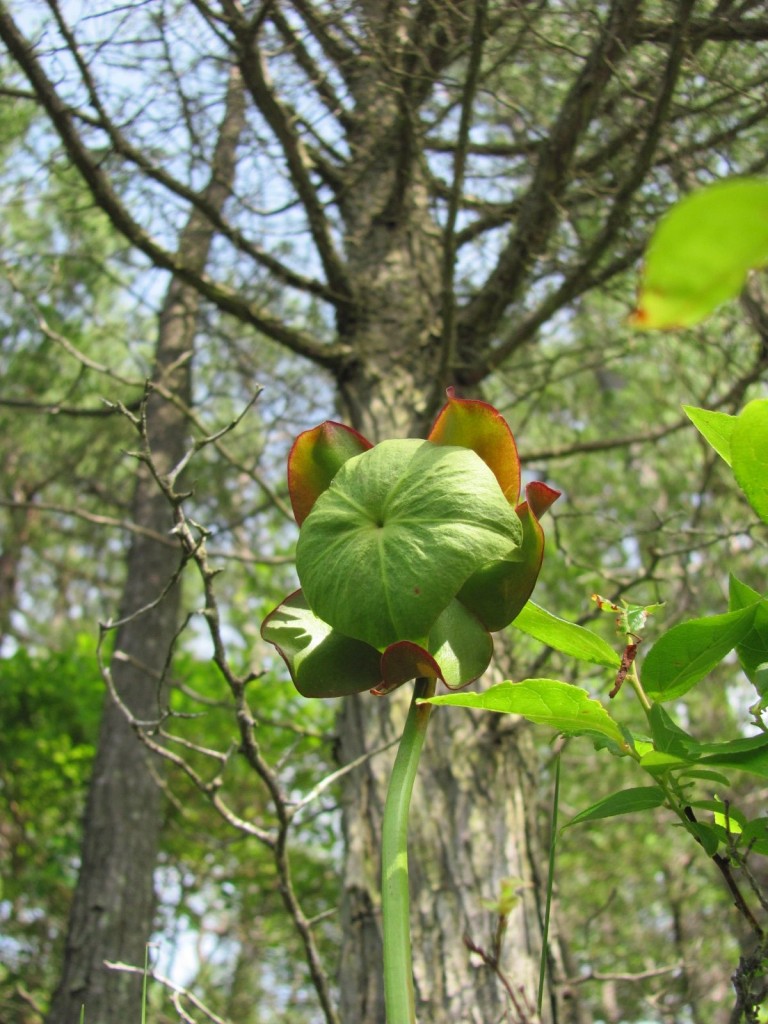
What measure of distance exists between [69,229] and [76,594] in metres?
4.15

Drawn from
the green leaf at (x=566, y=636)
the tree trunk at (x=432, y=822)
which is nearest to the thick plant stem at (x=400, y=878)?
the green leaf at (x=566, y=636)

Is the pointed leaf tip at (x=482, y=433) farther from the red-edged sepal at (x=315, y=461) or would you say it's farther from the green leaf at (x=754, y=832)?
the green leaf at (x=754, y=832)

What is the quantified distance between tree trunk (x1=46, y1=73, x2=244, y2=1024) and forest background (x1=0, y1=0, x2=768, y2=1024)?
0.06ft

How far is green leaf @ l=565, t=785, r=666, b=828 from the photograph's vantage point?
515mm

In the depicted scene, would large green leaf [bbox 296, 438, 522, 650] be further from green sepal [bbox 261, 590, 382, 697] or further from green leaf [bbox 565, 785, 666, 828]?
green leaf [bbox 565, 785, 666, 828]

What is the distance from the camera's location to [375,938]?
187cm

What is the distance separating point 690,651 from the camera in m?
0.52

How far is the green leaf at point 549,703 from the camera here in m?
0.47

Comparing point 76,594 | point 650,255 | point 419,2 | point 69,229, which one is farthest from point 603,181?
point 76,594

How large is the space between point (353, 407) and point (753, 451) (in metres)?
2.08

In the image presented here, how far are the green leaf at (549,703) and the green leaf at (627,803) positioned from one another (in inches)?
1.9

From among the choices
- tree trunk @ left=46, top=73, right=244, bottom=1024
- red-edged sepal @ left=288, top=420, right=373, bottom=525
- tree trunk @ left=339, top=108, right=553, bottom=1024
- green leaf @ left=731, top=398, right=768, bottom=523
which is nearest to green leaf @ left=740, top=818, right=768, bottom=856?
green leaf @ left=731, top=398, right=768, bottom=523

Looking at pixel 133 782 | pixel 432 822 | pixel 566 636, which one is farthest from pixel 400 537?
pixel 133 782

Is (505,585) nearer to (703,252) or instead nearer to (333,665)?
(333,665)
